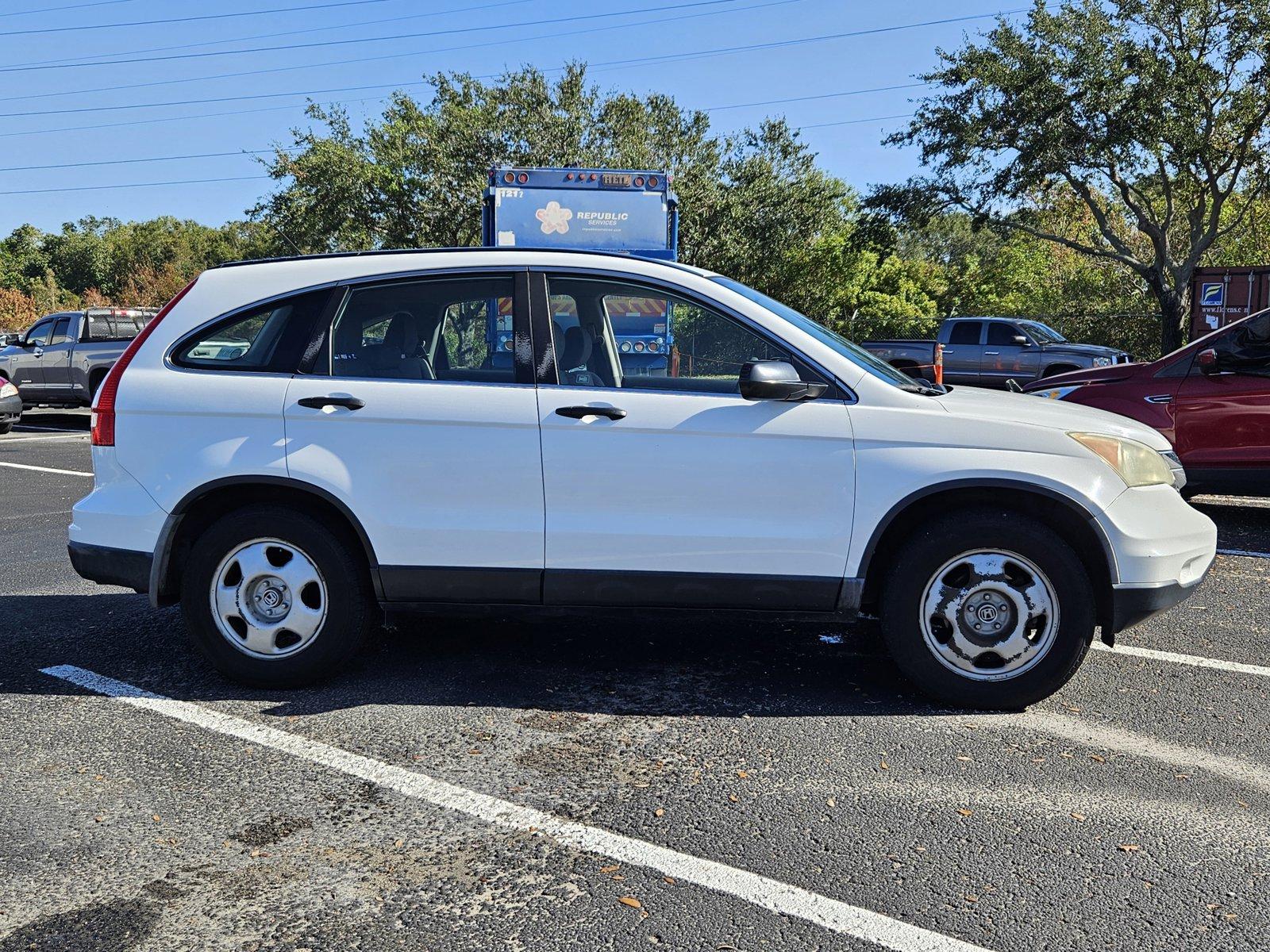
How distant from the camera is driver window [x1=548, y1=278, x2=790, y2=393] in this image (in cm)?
458

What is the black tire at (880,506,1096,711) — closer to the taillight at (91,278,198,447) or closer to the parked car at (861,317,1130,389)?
the taillight at (91,278,198,447)

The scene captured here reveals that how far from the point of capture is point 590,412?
4.49 meters

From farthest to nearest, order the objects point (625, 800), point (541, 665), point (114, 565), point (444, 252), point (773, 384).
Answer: point (541, 665) < point (444, 252) < point (114, 565) < point (773, 384) < point (625, 800)

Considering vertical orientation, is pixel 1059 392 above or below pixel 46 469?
above

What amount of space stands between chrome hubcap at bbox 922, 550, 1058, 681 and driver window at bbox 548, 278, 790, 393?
111cm

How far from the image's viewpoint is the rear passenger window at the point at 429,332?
4.66 metres

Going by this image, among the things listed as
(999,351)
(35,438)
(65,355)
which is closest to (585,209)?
(35,438)

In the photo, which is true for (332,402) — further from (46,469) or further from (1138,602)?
(46,469)

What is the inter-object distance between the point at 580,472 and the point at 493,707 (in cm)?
101

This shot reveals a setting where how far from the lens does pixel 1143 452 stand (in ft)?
15.0

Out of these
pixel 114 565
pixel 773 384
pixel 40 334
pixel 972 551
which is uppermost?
pixel 40 334

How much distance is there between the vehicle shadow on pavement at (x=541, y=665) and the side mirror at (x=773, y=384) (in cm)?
92

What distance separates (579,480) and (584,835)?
4.98 ft

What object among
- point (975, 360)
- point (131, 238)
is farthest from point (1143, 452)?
point (131, 238)
